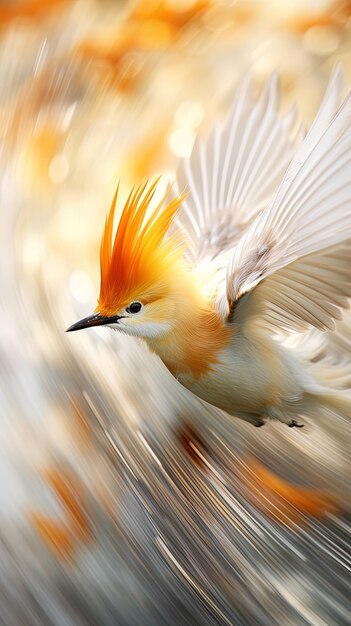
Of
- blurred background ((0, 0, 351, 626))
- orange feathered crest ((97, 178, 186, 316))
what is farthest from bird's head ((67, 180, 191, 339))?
blurred background ((0, 0, 351, 626))

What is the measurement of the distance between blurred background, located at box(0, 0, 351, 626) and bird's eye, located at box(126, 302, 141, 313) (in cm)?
14

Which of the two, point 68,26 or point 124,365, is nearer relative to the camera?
point 124,365

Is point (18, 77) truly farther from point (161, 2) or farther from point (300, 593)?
point (300, 593)

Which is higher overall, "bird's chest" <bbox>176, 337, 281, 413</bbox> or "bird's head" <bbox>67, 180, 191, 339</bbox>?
"bird's head" <bbox>67, 180, 191, 339</bbox>

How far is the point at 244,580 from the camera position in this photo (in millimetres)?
580

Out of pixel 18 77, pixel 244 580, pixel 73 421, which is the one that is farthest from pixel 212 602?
pixel 18 77

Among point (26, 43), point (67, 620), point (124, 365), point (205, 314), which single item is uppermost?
point (26, 43)

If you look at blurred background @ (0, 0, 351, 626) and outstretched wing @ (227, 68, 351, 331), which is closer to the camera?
outstretched wing @ (227, 68, 351, 331)

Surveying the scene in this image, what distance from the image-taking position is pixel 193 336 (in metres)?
0.51

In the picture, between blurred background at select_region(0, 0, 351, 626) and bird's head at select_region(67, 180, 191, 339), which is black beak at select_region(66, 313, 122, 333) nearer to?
bird's head at select_region(67, 180, 191, 339)

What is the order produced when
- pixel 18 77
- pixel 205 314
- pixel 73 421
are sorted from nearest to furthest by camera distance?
pixel 205 314, pixel 73 421, pixel 18 77

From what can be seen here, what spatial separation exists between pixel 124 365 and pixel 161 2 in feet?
1.21

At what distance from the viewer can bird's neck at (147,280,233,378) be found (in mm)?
508

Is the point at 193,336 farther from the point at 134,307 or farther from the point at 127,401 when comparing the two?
the point at 127,401
